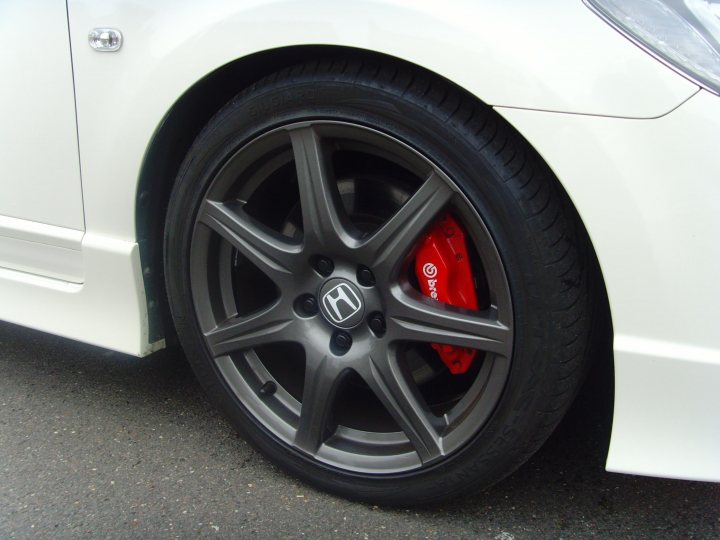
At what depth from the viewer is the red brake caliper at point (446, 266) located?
5.30 ft

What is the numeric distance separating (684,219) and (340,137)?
0.70m

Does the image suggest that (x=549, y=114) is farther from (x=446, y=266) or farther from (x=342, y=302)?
(x=342, y=302)

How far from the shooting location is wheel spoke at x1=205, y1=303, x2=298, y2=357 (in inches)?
69.2

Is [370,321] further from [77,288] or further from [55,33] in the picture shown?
[55,33]

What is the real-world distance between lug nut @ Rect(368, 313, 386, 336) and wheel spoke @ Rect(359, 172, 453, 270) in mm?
124

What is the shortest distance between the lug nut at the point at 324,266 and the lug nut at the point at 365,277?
A: 7cm

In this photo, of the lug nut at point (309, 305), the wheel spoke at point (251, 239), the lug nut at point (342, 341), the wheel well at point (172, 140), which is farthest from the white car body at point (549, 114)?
the lug nut at point (342, 341)

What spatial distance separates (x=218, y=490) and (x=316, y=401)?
14.3 inches

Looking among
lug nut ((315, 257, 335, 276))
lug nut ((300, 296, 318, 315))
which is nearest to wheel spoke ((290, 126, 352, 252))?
lug nut ((315, 257, 335, 276))

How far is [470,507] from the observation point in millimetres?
1769

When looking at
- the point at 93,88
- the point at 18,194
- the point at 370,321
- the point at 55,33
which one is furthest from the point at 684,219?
the point at 18,194

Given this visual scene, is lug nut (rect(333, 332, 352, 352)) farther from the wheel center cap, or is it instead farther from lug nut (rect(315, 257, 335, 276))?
lug nut (rect(315, 257, 335, 276))

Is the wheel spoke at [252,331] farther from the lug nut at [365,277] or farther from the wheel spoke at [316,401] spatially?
the lug nut at [365,277]

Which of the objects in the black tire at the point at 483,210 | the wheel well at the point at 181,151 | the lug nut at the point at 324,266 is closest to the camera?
the black tire at the point at 483,210
